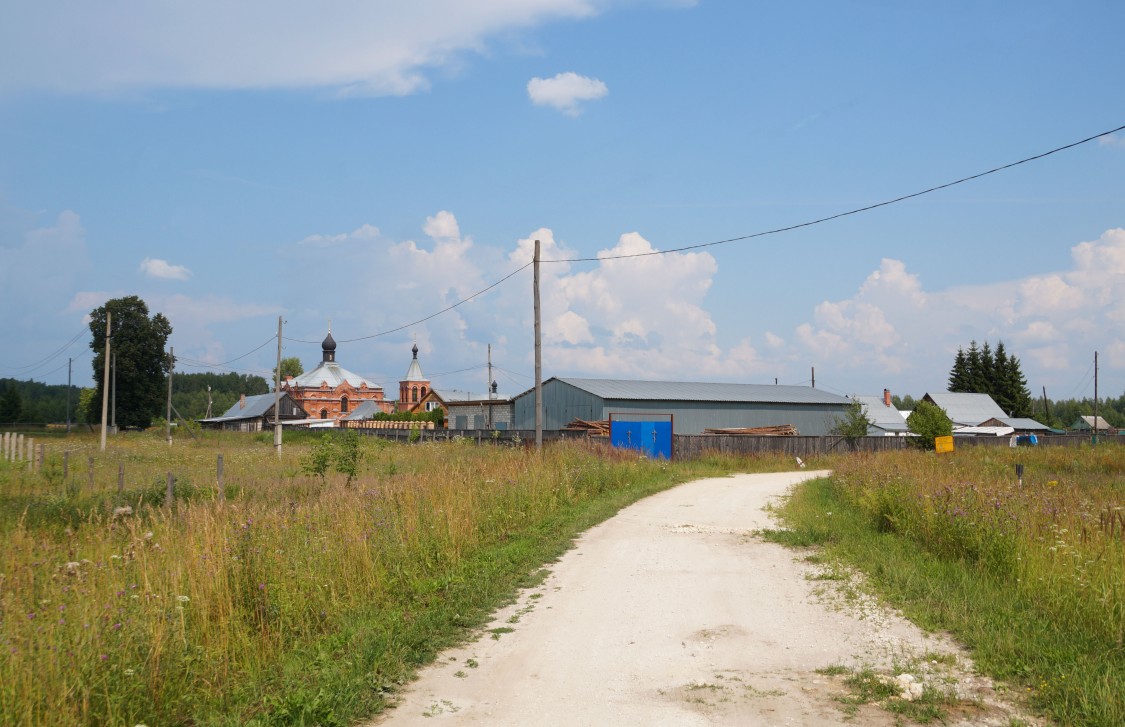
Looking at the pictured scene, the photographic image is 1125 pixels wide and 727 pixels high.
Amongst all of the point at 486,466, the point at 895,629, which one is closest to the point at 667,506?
the point at 486,466

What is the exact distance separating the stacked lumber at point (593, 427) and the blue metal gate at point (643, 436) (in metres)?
2.90

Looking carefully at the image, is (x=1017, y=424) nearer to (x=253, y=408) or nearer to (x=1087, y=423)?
(x=1087, y=423)

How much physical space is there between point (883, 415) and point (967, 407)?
1508 cm

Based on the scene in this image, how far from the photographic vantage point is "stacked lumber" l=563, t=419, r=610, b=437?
40.7 m

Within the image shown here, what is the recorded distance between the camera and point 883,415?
75.0 m

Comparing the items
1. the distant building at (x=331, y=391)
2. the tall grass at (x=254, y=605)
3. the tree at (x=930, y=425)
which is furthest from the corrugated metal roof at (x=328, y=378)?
the tall grass at (x=254, y=605)

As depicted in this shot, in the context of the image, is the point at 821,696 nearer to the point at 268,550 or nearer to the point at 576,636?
the point at 576,636

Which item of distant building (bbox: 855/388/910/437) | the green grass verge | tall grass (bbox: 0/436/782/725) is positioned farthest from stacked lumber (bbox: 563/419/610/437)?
distant building (bbox: 855/388/910/437)

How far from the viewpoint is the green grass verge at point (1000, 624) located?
5.60 m

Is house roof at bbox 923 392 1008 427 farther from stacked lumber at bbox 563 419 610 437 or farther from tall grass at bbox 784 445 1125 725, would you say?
tall grass at bbox 784 445 1125 725

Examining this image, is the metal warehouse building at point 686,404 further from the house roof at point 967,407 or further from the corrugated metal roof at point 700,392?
the house roof at point 967,407

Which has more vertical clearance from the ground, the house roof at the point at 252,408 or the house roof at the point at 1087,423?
the house roof at the point at 252,408

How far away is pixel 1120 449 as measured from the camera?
123 ft

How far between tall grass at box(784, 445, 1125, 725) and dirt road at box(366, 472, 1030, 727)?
39 cm
